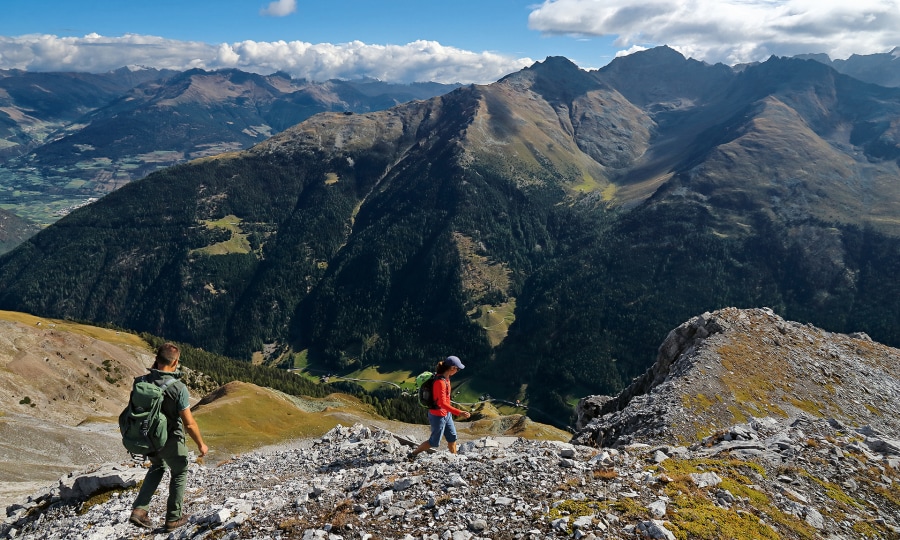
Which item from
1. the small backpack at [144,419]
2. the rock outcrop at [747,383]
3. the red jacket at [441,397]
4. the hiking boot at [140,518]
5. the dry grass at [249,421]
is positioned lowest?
the dry grass at [249,421]

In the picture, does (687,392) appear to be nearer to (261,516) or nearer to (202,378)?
(261,516)

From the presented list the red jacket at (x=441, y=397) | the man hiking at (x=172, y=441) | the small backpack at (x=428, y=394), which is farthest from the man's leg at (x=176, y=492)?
the red jacket at (x=441, y=397)

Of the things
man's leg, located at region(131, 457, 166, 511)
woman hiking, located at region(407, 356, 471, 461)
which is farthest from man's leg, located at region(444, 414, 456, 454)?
man's leg, located at region(131, 457, 166, 511)

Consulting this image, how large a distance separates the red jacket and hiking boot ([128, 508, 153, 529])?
1140 centimetres

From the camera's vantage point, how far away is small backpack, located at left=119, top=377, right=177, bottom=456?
588 inches

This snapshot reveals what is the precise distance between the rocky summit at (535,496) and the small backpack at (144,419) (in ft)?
11.6

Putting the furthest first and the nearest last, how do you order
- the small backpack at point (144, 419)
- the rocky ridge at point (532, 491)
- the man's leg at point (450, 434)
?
the man's leg at point (450, 434), the rocky ridge at point (532, 491), the small backpack at point (144, 419)

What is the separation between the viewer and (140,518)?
17.7 m

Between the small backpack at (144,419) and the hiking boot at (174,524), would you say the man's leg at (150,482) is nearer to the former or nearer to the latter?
the hiking boot at (174,524)

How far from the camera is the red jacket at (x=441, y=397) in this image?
2155 centimetres

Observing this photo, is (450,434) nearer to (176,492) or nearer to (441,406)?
(441,406)

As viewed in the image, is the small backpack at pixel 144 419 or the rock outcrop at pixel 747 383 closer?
the small backpack at pixel 144 419

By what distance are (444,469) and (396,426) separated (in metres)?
81.0

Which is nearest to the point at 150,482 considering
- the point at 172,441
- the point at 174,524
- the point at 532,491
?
the point at 174,524
